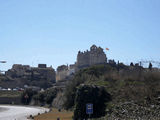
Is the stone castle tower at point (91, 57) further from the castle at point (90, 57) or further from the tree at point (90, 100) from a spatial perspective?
the tree at point (90, 100)

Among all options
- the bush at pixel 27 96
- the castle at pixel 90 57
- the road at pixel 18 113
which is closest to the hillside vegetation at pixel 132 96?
the road at pixel 18 113

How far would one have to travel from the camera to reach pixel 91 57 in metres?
162

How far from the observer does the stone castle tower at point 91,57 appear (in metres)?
159

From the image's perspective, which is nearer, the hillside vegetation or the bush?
the hillside vegetation

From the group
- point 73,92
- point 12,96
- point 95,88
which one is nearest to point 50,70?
point 12,96

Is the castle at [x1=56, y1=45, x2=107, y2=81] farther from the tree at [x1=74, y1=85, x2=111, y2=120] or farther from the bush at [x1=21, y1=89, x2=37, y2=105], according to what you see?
the tree at [x1=74, y1=85, x2=111, y2=120]

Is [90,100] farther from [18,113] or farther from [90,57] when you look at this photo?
[90,57]

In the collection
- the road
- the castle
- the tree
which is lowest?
the road

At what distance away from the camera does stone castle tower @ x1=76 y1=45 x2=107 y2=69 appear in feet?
522

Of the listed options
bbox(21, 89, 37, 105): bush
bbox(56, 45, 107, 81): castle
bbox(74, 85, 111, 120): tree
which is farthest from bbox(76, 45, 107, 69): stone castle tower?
bbox(74, 85, 111, 120): tree

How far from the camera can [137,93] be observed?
36.7 metres

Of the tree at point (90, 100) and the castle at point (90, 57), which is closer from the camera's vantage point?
the tree at point (90, 100)

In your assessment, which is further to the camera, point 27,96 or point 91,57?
point 91,57

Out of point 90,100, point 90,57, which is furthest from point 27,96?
point 90,57
